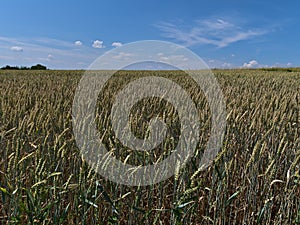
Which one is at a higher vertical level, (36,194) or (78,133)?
(78,133)

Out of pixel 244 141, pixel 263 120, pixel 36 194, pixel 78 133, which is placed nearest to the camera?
pixel 36 194

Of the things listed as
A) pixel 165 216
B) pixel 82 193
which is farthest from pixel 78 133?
pixel 165 216

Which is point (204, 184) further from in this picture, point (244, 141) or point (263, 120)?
point (263, 120)

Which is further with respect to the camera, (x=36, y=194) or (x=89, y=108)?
(x=89, y=108)

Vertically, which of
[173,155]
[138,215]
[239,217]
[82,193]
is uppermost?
[173,155]

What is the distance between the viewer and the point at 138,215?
134 centimetres

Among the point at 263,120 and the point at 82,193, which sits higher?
the point at 263,120

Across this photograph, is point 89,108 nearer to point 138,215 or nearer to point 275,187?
point 138,215

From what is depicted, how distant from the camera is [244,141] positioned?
2031 mm

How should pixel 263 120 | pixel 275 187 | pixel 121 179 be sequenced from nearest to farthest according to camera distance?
pixel 121 179 < pixel 275 187 < pixel 263 120

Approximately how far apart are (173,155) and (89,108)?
50.7 inches

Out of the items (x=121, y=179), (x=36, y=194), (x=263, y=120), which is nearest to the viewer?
(x=36, y=194)

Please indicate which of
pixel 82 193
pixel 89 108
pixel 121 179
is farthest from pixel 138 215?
pixel 89 108

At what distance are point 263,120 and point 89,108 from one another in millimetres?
1390
